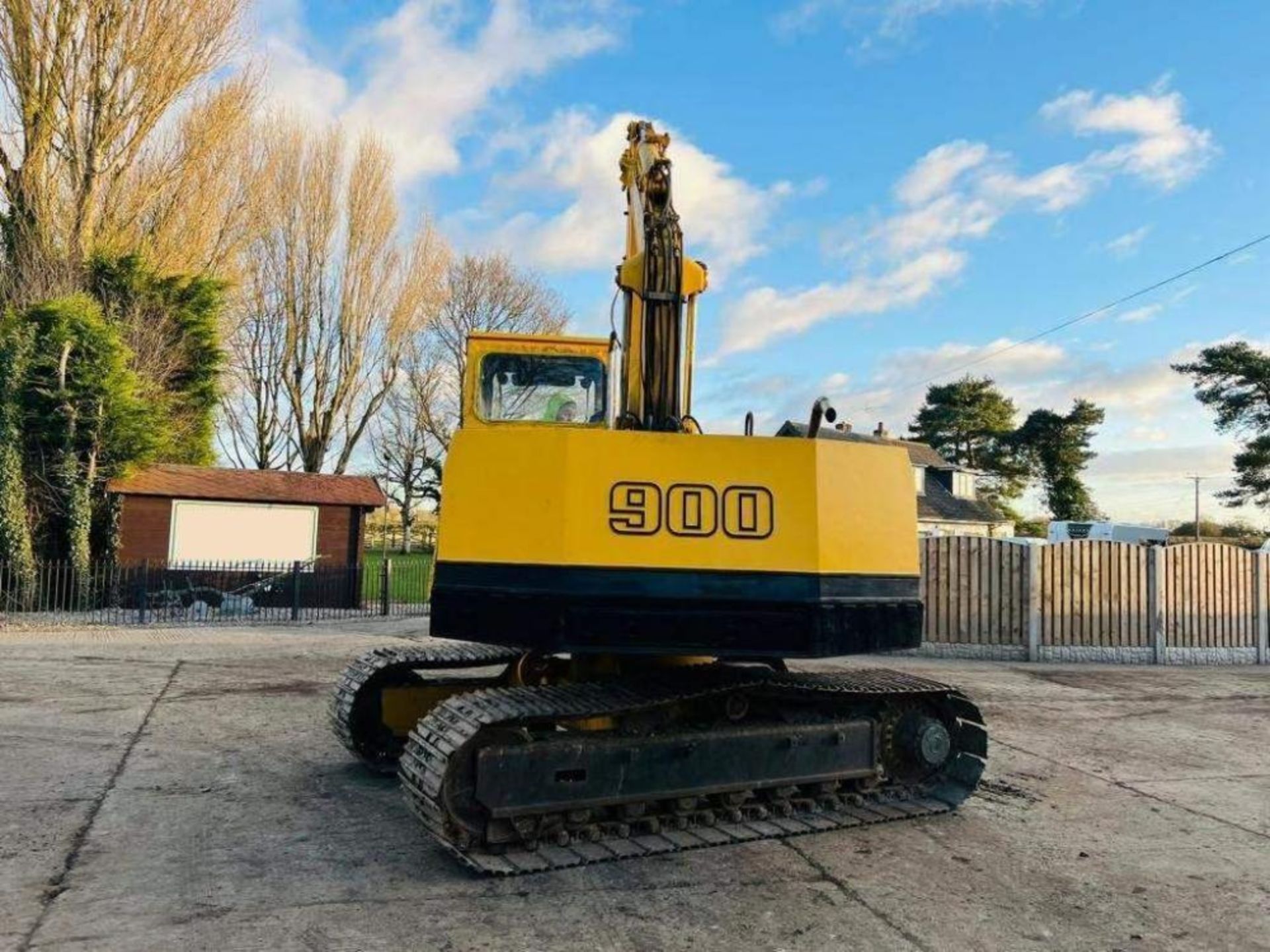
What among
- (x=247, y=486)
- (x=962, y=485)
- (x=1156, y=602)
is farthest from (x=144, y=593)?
(x=962, y=485)

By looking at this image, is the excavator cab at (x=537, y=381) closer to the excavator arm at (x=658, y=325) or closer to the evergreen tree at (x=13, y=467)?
the excavator arm at (x=658, y=325)

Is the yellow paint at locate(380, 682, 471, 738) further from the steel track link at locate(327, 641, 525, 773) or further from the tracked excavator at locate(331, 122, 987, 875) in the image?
the tracked excavator at locate(331, 122, 987, 875)

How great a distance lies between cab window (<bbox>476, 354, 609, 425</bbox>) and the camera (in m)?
5.73

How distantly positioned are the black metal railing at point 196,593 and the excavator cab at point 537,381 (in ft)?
41.8

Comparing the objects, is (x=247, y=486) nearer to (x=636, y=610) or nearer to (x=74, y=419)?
(x=74, y=419)

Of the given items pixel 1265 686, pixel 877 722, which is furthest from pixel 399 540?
pixel 877 722

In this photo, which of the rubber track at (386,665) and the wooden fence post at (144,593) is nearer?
the rubber track at (386,665)

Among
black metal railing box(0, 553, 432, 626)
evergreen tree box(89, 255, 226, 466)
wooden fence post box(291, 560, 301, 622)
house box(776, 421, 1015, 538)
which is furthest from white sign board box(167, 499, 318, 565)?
house box(776, 421, 1015, 538)

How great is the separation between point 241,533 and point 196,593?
1.84 meters

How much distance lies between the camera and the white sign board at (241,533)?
19.5 metres

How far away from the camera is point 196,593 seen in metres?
18.5

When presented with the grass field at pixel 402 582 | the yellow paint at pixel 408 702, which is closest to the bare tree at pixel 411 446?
the grass field at pixel 402 582

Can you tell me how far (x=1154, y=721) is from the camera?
8.60m

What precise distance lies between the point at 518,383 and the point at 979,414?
46912 mm
